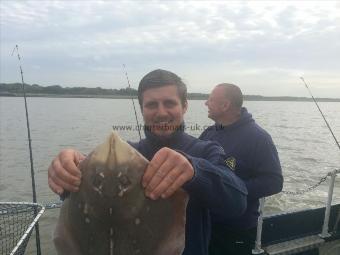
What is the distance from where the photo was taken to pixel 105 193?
2023mm

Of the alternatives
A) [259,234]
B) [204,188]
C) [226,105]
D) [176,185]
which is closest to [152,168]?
[176,185]

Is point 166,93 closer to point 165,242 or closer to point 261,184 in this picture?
point 165,242

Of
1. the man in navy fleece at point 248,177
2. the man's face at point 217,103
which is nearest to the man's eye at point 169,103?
the man in navy fleece at point 248,177

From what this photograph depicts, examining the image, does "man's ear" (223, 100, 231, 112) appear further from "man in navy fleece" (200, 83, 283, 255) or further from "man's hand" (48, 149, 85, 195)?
"man's hand" (48, 149, 85, 195)

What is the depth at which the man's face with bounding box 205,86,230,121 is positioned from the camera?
5414 mm

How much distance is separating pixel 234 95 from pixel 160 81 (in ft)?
8.76

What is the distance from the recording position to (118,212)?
2.03 metres

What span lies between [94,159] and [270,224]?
5050mm

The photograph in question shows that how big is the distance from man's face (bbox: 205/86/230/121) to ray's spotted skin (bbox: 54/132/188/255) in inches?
133

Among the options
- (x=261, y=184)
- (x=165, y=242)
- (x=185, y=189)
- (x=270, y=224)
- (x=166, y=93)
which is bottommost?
(x=270, y=224)

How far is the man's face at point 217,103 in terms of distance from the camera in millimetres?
→ 5414

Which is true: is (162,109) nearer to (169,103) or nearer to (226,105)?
(169,103)

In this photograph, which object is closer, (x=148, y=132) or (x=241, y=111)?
(x=148, y=132)

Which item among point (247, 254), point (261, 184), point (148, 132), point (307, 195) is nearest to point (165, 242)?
point (148, 132)
